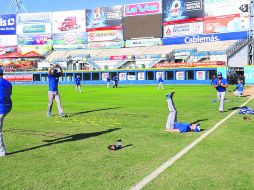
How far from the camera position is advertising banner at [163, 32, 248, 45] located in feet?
234

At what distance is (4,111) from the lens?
864 cm

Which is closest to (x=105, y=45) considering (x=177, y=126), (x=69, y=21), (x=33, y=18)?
(x=69, y=21)

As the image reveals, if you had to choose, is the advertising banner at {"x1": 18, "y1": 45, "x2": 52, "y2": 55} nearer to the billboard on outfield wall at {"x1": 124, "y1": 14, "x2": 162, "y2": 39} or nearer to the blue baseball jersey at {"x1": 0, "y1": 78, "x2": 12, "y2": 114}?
the billboard on outfield wall at {"x1": 124, "y1": 14, "x2": 162, "y2": 39}

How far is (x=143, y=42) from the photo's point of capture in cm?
8319

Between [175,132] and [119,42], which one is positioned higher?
[119,42]

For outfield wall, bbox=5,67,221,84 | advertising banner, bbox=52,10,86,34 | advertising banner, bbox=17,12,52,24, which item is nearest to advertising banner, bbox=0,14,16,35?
advertising banner, bbox=17,12,52,24

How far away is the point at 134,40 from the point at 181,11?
12.9 meters

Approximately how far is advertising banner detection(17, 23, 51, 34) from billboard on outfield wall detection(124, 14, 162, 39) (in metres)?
24.0

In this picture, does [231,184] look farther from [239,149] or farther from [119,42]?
[119,42]

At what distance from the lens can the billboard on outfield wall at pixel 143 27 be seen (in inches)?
3189

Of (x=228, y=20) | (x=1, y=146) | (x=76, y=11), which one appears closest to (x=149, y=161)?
(x=1, y=146)

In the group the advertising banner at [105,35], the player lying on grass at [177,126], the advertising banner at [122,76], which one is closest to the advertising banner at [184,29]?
the advertising banner at [105,35]

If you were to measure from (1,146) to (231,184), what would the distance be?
17.4ft

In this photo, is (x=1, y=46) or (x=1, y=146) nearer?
(x=1, y=146)
